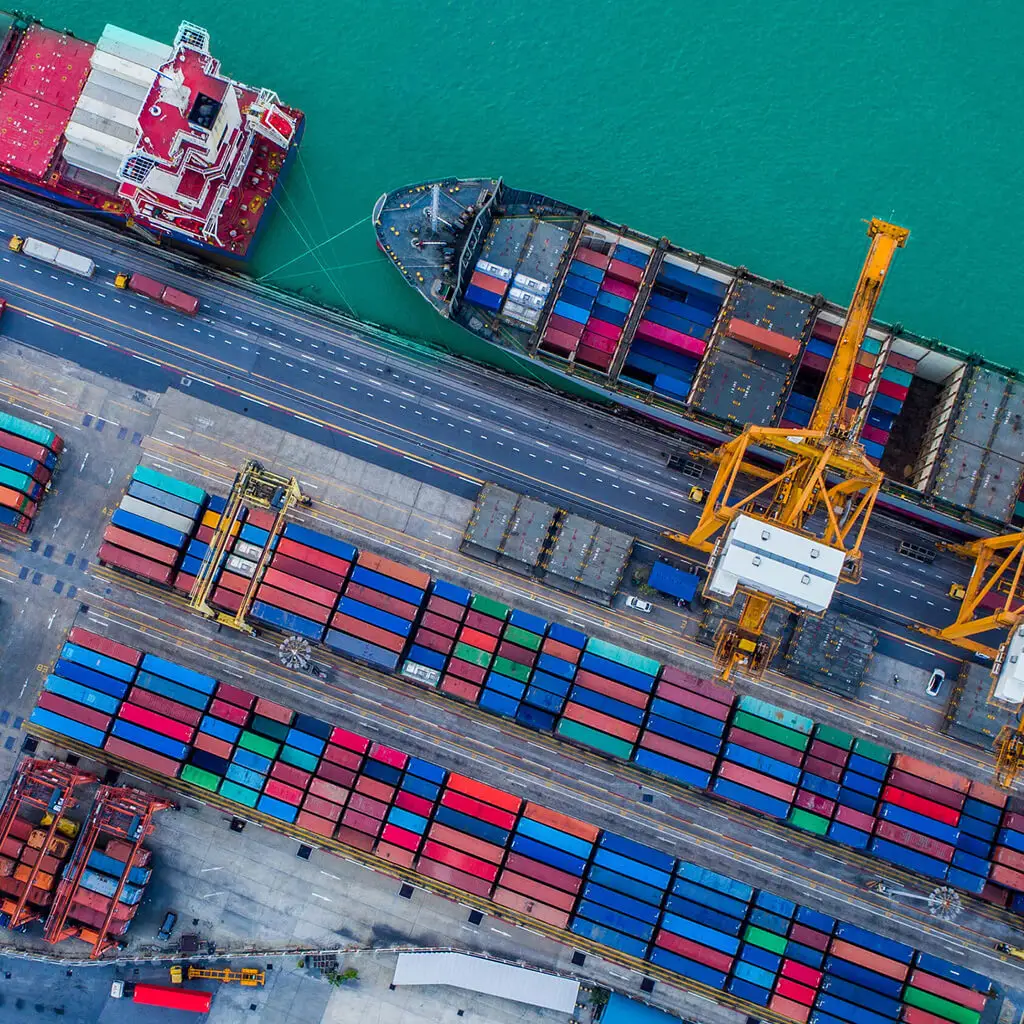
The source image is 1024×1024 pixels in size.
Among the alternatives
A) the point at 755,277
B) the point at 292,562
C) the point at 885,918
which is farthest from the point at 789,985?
the point at 755,277

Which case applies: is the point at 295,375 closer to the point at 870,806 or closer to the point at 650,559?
the point at 650,559

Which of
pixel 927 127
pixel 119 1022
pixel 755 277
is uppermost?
pixel 927 127

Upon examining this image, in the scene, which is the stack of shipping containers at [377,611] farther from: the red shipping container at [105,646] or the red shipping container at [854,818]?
the red shipping container at [854,818]

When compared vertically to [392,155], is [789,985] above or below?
below

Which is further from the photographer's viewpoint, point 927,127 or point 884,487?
point 927,127

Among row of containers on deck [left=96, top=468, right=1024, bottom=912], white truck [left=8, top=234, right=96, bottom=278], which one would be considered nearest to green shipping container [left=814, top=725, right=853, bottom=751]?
row of containers on deck [left=96, top=468, right=1024, bottom=912]

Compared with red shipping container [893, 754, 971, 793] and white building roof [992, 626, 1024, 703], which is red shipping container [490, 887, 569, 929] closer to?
red shipping container [893, 754, 971, 793]

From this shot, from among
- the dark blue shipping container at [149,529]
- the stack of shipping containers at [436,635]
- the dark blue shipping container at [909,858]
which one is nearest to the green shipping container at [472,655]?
the stack of shipping containers at [436,635]
